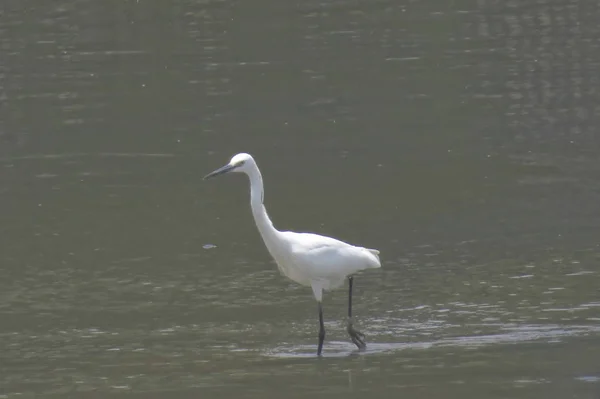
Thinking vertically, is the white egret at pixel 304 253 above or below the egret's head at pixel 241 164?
below

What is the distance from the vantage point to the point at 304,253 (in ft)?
35.3

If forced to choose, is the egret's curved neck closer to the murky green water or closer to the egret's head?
the egret's head

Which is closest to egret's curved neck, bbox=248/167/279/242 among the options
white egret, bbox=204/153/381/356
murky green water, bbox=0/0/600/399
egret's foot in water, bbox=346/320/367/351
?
white egret, bbox=204/153/381/356

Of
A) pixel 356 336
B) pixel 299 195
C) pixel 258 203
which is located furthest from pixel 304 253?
pixel 299 195

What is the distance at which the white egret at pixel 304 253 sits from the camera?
420 inches

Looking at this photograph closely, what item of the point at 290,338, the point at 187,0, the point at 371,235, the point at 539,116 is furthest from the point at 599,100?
the point at 187,0

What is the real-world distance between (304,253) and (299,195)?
4.62 m

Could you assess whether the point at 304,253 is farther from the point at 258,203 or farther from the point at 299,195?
the point at 299,195

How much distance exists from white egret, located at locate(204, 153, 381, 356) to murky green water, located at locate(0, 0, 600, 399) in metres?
0.51

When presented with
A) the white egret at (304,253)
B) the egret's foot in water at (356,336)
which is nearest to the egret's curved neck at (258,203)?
the white egret at (304,253)

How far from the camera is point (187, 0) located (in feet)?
89.0

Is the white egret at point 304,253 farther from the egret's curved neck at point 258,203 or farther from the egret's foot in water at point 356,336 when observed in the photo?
the egret's foot in water at point 356,336

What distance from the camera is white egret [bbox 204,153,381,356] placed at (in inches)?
420

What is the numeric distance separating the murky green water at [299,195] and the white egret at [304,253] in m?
0.51
